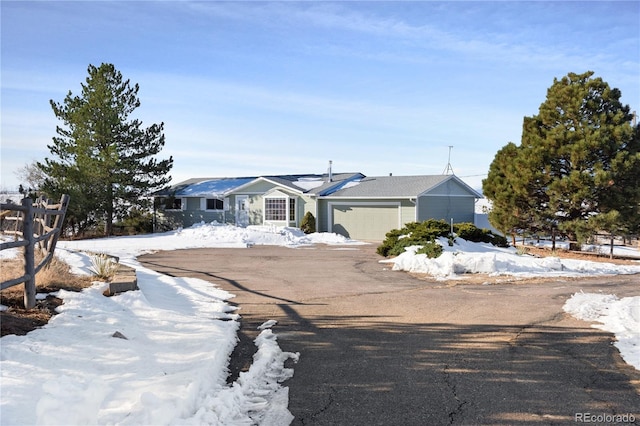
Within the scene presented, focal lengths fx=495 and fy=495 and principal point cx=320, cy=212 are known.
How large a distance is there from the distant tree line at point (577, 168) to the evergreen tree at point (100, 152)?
22206mm

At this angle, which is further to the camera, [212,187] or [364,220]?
[212,187]

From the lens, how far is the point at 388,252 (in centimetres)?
1933

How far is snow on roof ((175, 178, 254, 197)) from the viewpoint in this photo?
35.6m

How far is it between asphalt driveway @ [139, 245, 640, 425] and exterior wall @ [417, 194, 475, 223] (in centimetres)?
1596

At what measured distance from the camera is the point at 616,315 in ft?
27.7

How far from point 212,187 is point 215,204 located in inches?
92.4

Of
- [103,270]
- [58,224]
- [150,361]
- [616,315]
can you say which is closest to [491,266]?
[616,315]

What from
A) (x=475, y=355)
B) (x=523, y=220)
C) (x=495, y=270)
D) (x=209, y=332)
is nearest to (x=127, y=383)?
(x=209, y=332)

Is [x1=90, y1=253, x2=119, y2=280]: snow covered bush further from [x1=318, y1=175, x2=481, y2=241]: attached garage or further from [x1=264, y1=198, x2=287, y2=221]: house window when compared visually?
[x1=264, y1=198, x2=287, y2=221]: house window

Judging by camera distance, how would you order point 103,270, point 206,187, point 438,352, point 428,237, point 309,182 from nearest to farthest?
point 438,352, point 103,270, point 428,237, point 309,182, point 206,187

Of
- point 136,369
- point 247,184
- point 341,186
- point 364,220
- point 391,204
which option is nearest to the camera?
point 136,369

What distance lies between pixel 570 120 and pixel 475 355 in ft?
61.7

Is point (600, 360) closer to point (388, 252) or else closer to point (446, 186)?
point (388, 252)

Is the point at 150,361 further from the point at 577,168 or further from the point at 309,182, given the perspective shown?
the point at 309,182
